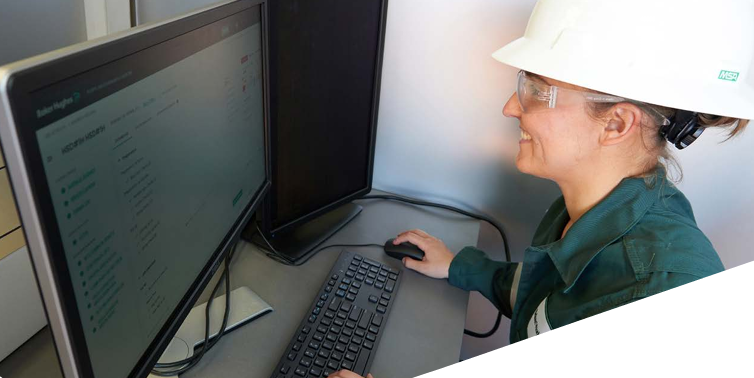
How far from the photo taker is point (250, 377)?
0.77 m

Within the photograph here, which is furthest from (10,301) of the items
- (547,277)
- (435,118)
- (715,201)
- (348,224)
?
(715,201)

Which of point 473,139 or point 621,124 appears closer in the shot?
point 621,124

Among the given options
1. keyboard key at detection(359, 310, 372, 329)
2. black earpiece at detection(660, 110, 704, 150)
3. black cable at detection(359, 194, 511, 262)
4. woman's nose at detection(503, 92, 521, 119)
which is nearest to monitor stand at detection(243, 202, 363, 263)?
black cable at detection(359, 194, 511, 262)

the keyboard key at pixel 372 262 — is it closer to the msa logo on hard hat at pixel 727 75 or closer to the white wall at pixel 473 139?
the white wall at pixel 473 139

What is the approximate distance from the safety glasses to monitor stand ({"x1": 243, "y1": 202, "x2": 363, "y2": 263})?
0.50 m

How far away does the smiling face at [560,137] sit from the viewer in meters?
0.88

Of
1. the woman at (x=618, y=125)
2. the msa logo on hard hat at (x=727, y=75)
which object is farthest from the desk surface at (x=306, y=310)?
the msa logo on hard hat at (x=727, y=75)

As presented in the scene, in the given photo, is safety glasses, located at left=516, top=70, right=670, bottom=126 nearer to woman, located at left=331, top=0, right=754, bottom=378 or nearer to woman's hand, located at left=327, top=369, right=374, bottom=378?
woman, located at left=331, top=0, right=754, bottom=378

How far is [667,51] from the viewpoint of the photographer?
2.53ft

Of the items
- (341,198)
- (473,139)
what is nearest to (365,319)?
(341,198)

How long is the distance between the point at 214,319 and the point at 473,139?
2.60 ft

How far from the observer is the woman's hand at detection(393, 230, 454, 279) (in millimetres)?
1053

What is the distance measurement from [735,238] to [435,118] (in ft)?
2.62

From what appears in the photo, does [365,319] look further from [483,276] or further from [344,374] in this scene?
[483,276]
